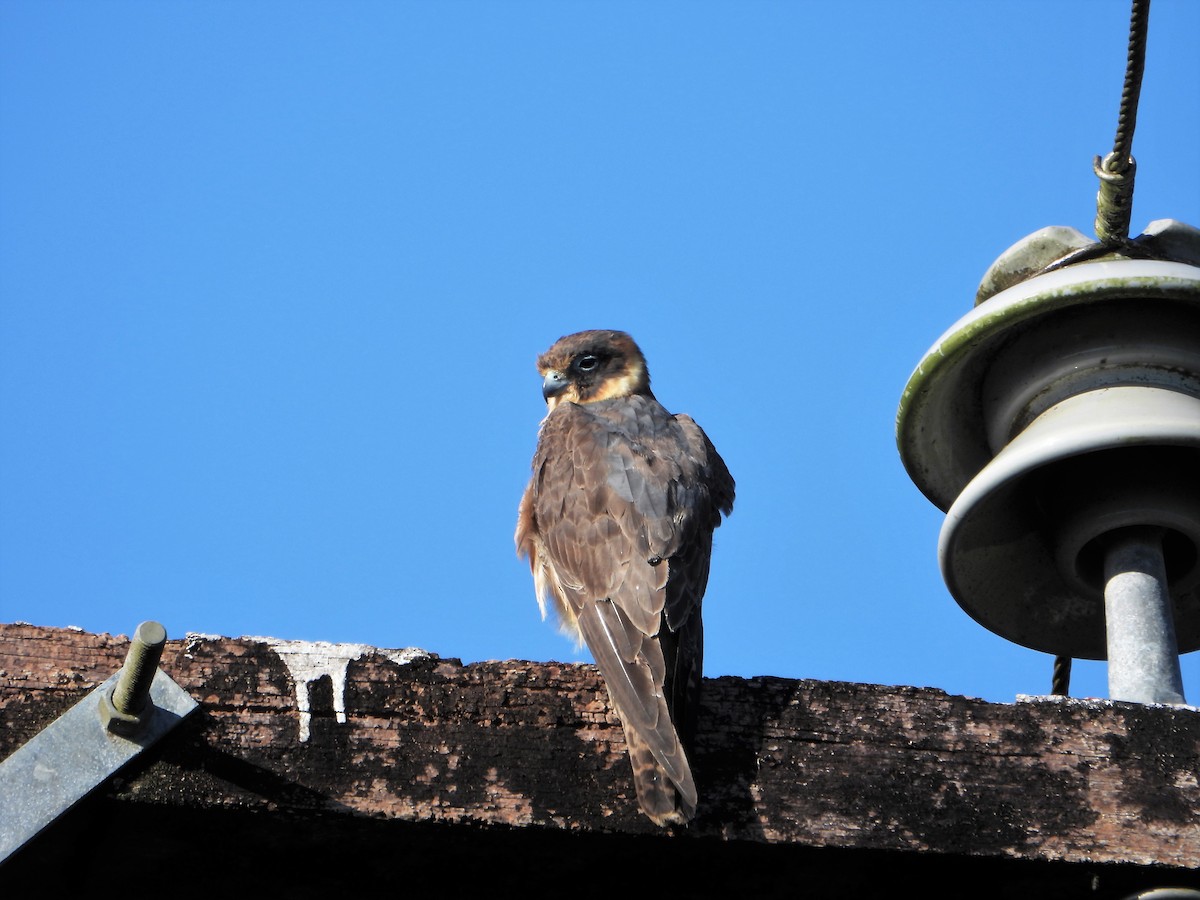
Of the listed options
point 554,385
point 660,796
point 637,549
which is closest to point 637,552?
point 637,549

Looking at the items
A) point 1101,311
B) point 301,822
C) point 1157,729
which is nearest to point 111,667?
point 301,822

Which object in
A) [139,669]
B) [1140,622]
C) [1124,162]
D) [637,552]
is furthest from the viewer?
[637,552]

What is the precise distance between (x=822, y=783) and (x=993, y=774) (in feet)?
0.89

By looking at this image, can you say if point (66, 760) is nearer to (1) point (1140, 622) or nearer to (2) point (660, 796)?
(2) point (660, 796)

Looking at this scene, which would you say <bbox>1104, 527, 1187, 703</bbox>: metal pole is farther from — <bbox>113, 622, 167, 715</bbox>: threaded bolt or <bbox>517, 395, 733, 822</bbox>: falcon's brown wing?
<bbox>113, 622, 167, 715</bbox>: threaded bolt

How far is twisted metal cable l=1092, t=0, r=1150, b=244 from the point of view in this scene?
3.25m

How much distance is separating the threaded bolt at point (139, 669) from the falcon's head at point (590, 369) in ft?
13.8

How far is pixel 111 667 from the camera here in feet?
8.08

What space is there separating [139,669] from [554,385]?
4295mm

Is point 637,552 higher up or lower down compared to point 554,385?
lower down

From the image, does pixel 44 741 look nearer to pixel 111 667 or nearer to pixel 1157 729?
pixel 111 667

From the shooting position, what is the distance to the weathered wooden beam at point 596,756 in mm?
2330

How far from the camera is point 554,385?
6.45 meters

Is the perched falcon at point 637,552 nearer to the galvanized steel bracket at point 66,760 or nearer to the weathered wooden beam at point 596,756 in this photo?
the weathered wooden beam at point 596,756
